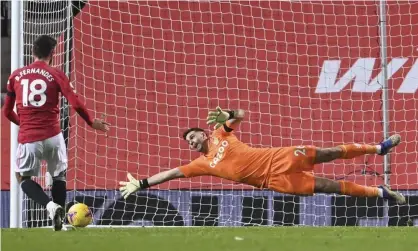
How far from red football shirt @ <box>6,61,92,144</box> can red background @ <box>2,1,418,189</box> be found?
291 cm

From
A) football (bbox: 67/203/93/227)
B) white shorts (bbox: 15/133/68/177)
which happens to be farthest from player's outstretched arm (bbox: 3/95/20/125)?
football (bbox: 67/203/93/227)

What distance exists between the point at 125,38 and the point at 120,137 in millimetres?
1069

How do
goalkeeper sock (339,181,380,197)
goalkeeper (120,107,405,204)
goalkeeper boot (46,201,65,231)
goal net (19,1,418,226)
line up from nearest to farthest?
goalkeeper boot (46,201,65,231)
goalkeeper (120,107,405,204)
goalkeeper sock (339,181,380,197)
goal net (19,1,418,226)

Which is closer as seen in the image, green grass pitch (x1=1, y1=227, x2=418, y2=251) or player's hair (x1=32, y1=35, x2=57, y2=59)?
green grass pitch (x1=1, y1=227, x2=418, y2=251)

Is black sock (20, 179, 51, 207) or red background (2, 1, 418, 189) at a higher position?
red background (2, 1, 418, 189)

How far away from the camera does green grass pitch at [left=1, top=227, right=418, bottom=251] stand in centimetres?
527

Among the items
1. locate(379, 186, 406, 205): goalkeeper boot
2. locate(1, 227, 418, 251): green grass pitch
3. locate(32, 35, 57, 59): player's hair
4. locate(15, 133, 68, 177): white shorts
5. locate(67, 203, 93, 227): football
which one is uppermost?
locate(32, 35, 57, 59): player's hair

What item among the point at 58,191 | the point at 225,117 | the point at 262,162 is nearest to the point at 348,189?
the point at 262,162

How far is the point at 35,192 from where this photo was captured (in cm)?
675

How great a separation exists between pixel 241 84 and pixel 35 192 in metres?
3.76

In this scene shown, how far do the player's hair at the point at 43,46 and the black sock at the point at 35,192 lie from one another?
94 cm

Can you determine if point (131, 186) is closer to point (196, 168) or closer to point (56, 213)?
point (196, 168)

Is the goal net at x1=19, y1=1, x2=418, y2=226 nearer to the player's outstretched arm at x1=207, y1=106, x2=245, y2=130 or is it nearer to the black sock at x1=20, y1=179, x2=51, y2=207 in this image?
the player's outstretched arm at x1=207, y1=106, x2=245, y2=130

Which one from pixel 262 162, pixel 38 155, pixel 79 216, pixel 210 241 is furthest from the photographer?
pixel 262 162
